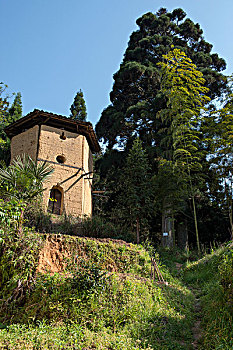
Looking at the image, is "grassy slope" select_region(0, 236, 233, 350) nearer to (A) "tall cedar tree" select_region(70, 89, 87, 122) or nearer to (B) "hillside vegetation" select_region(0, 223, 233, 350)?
(B) "hillside vegetation" select_region(0, 223, 233, 350)

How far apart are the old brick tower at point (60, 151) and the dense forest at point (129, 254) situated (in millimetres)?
1633

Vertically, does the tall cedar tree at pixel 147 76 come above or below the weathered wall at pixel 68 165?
above

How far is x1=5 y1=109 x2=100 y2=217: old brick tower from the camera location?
13516 mm

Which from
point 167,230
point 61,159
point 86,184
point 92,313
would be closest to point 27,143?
point 61,159

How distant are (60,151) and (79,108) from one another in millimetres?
11468

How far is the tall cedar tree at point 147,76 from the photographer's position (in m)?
17.6

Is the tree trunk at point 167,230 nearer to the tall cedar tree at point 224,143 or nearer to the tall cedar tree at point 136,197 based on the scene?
the tall cedar tree at point 136,197

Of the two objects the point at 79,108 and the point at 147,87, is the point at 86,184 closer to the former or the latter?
the point at 147,87

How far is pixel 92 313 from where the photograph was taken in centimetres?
645

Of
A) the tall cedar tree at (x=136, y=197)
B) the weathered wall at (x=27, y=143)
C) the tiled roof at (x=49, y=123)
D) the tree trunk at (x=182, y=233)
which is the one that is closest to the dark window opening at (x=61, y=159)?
the weathered wall at (x=27, y=143)

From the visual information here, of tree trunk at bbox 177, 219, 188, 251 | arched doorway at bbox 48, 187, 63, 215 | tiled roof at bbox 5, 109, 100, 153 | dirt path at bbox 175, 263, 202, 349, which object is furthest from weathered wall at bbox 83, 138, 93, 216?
dirt path at bbox 175, 263, 202, 349

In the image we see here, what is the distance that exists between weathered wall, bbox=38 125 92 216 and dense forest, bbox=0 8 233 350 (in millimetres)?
→ 1510

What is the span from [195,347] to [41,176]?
5715mm

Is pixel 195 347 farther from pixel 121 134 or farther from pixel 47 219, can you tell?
pixel 121 134
